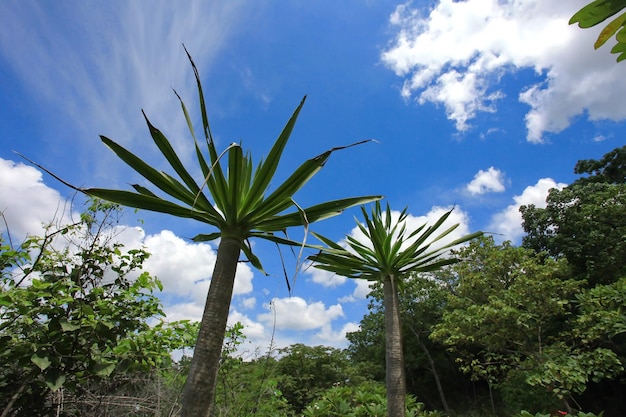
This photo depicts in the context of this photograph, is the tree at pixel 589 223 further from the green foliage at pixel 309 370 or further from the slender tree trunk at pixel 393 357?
the slender tree trunk at pixel 393 357

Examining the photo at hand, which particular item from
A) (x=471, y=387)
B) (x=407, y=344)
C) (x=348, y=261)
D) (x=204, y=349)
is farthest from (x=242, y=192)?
(x=471, y=387)

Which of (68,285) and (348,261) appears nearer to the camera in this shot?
(68,285)

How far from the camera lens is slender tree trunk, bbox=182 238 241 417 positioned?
1.57 m

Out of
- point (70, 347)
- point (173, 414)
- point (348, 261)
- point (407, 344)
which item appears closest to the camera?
point (70, 347)

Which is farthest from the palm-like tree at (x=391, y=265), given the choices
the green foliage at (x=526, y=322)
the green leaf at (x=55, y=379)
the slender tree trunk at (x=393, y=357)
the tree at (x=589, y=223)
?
the tree at (x=589, y=223)

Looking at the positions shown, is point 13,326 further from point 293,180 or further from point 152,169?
point 293,180

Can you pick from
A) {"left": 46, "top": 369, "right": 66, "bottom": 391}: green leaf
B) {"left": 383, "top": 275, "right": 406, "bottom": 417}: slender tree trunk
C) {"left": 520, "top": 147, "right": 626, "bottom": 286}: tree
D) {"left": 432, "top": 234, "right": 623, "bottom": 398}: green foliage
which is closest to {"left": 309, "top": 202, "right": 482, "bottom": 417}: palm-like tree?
{"left": 383, "top": 275, "right": 406, "bottom": 417}: slender tree trunk

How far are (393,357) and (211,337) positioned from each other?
2.01m

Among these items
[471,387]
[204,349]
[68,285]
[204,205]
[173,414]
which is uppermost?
[471,387]

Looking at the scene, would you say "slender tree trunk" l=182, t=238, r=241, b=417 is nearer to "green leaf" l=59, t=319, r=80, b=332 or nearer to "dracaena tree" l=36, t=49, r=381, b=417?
"dracaena tree" l=36, t=49, r=381, b=417

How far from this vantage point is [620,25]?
68cm

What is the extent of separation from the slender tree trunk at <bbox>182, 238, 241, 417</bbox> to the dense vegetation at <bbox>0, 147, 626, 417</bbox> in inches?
26.2

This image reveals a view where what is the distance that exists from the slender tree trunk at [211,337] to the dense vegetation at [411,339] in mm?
665

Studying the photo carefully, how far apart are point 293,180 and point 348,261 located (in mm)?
1417
